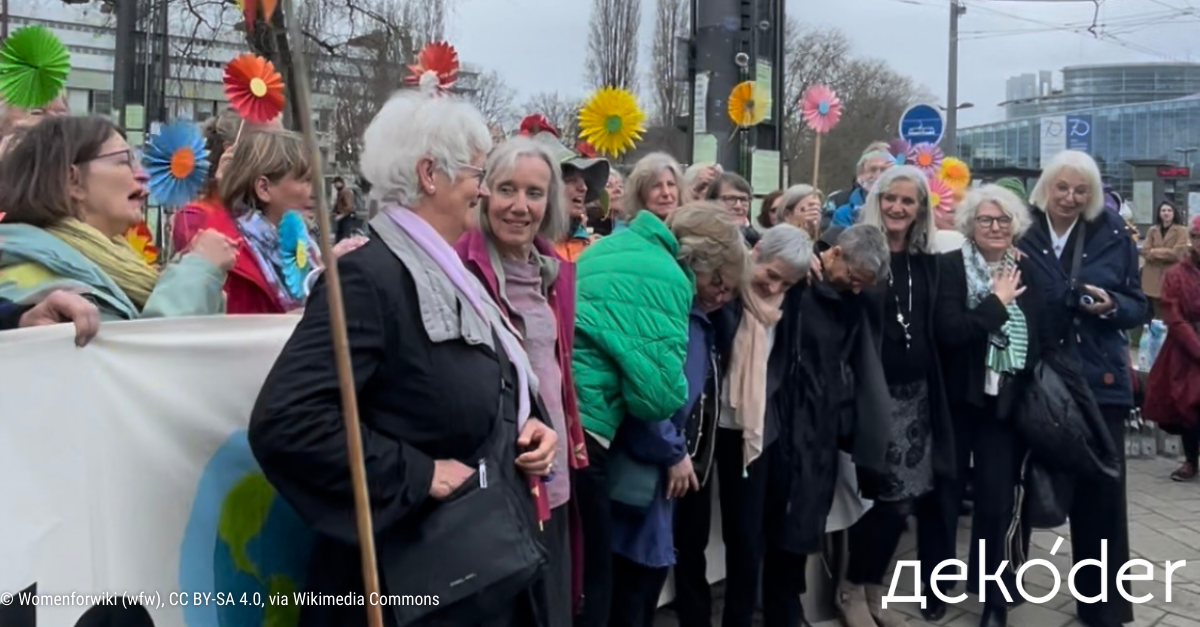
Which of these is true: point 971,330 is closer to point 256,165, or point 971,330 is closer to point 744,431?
point 744,431

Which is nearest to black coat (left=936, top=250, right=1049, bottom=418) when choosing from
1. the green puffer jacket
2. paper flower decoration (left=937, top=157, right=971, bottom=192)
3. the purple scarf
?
the green puffer jacket

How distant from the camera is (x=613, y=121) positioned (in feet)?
15.3

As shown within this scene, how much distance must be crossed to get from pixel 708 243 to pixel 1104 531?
8.07ft

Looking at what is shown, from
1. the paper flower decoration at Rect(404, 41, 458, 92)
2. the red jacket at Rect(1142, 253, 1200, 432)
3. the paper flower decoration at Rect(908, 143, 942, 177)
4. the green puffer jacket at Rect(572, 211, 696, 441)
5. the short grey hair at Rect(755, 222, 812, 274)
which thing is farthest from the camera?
the red jacket at Rect(1142, 253, 1200, 432)

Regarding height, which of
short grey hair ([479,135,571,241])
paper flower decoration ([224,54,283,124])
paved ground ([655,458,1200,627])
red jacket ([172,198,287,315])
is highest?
paper flower decoration ([224,54,283,124])

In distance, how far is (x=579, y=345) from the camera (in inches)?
139

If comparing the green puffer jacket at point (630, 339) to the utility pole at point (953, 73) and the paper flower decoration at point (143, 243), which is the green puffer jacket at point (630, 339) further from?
the utility pole at point (953, 73)

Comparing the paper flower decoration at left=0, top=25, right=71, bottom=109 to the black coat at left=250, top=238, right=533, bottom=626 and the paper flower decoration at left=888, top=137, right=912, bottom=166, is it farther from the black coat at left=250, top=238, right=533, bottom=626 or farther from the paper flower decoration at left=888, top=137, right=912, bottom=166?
the paper flower decoration at left=888, top=137, right=912, bottom=166

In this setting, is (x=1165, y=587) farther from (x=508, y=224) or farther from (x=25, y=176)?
(x=25, y=176)

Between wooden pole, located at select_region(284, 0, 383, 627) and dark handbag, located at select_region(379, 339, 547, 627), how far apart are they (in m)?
0.15

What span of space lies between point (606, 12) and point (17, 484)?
33543 mm

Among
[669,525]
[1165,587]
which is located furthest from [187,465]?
[1165,587]

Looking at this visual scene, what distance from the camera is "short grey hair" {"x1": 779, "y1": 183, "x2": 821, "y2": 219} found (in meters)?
6.19

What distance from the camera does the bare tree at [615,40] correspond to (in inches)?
1352
